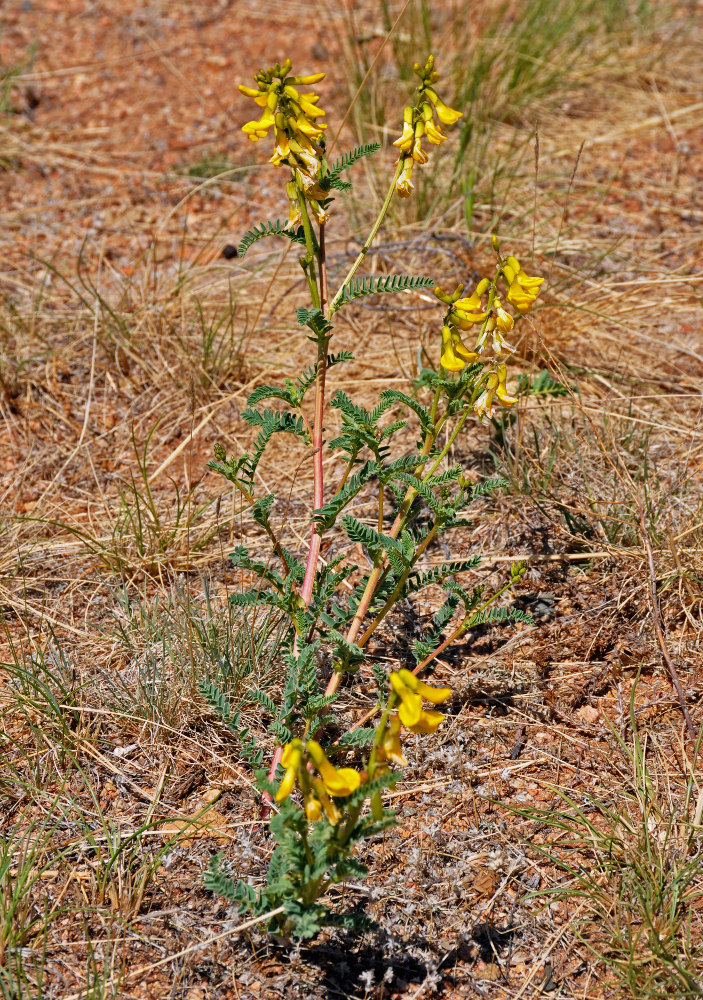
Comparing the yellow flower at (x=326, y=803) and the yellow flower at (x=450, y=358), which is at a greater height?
the yellow flower at (x=450, y=358)

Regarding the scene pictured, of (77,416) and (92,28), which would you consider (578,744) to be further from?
(92,28)

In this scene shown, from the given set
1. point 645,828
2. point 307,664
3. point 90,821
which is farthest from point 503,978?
point 90,821

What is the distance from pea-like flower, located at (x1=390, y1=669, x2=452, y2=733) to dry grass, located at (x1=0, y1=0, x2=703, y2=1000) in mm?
584

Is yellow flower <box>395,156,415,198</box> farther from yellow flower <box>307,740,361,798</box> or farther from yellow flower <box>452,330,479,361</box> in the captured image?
yellow flower <box>307,740,361,798</box>

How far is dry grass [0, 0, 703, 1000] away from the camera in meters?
1.58

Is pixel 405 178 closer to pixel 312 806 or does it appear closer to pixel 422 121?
pixel 422 121

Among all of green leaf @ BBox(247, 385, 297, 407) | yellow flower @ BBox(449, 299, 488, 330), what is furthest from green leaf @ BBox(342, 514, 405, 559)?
yellow flower @ BBox(449, 299, 488, 330)

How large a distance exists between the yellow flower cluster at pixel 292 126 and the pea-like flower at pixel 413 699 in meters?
1.00

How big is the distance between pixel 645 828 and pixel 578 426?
1368mm

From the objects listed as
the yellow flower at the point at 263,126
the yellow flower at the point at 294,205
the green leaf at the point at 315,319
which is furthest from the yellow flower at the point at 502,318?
the yellow flower at the point at 263,126

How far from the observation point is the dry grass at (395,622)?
1.58 meters

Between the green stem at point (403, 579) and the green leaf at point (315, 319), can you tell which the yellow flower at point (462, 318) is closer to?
the green leaf at point (315, 319)

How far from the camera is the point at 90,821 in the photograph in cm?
175

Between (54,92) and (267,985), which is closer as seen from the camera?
(267,985)
